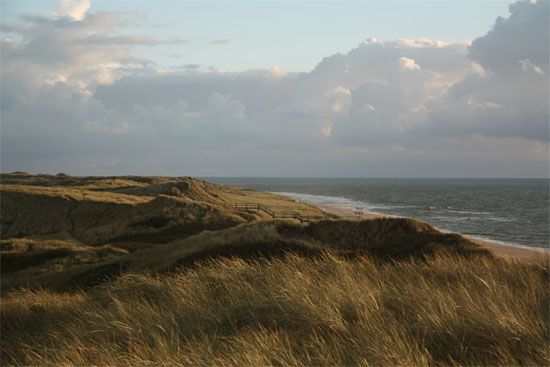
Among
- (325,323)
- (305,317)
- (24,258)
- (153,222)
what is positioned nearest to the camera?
(325,323)

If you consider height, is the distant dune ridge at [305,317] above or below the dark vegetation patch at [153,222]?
above

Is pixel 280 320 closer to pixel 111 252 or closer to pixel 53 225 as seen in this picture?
pixel 111 252

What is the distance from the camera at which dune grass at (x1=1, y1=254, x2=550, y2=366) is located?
536 centimetres

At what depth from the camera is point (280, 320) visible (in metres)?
6.87

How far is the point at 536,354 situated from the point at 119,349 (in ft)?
17.1

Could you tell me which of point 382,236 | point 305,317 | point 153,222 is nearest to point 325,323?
point 305,317

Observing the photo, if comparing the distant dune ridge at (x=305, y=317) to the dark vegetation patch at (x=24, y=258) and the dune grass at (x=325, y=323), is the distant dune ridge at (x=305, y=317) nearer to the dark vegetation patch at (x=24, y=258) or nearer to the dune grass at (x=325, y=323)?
the dune grass at (x=325, y=323)

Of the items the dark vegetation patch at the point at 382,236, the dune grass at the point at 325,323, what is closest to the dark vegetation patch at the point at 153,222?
the dark vegetation patch at the point at 382,236

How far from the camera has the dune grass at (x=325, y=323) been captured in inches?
211

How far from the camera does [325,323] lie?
6242 mm

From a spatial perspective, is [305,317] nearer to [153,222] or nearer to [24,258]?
[24,258]

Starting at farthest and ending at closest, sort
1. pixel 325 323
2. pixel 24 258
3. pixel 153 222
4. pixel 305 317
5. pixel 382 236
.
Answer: pixel 153 222
pixel 24 258
pixel 382 236
pixel 305 317
pixel 325 323

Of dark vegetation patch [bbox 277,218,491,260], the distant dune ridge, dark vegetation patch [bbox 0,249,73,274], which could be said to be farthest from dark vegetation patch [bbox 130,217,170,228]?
the distant dune ridge

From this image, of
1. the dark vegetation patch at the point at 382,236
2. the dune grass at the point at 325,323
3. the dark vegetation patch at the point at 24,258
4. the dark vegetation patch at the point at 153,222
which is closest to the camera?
the dune grass at the point at 325,323
